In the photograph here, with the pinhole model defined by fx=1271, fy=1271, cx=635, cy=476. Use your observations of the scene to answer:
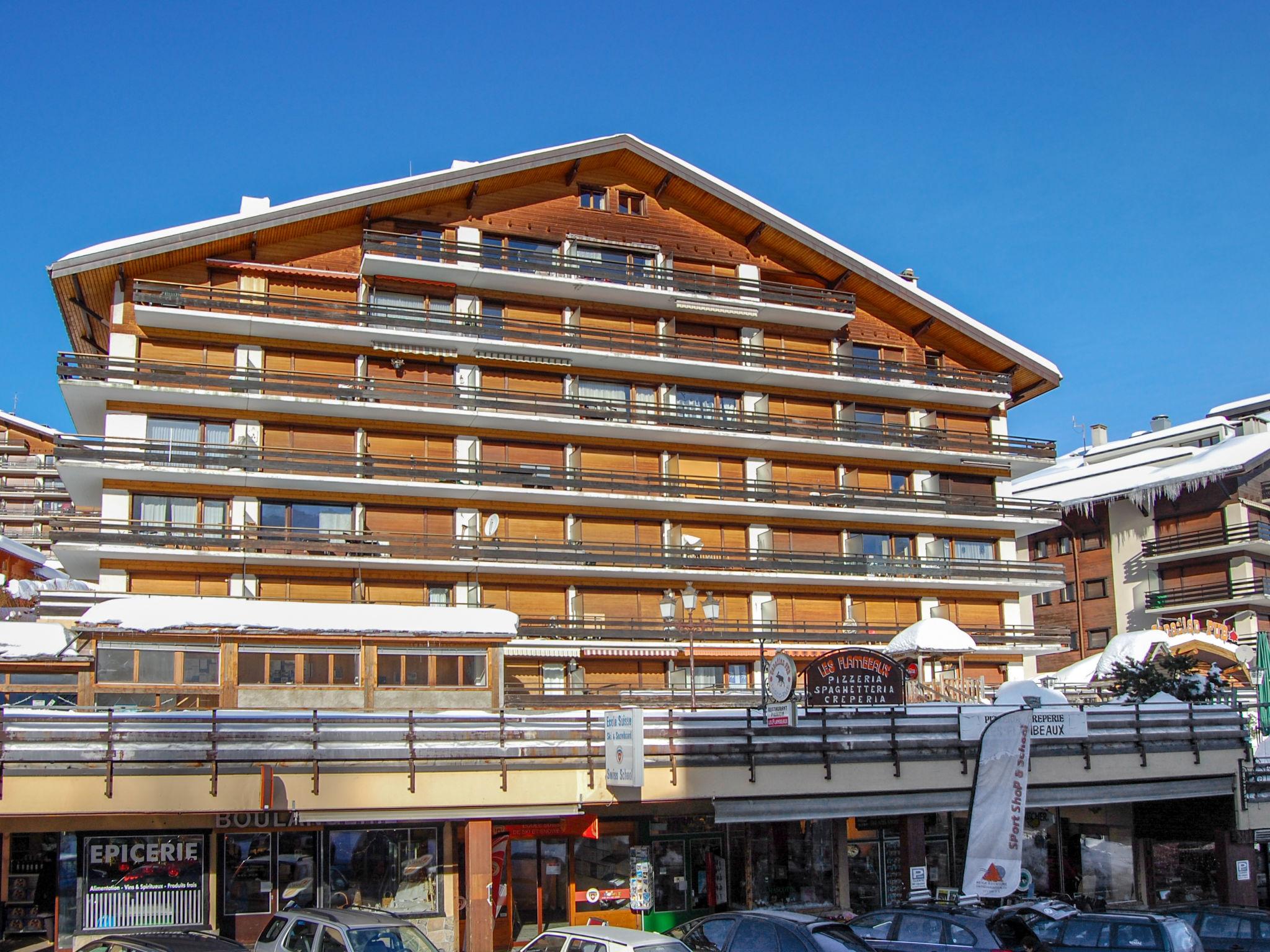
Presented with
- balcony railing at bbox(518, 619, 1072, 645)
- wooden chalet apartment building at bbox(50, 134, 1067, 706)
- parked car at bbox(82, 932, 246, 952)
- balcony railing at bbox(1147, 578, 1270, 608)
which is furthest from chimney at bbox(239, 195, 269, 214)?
balcony railing at bbox(1147, 578, 1270, 608)

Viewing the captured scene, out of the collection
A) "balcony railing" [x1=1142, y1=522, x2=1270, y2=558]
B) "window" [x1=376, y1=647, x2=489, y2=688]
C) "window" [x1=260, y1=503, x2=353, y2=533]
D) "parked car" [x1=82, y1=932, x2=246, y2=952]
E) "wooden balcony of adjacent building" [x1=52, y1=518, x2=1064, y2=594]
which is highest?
"balcony railing" [x1=1142, y1=522, x2=1270, y2=558]

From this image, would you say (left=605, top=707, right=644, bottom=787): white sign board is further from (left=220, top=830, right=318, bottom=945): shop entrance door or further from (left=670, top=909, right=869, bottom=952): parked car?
(left=220, top=830, right=318, bottom=945): shop entrance door

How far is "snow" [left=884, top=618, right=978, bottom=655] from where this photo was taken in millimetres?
33812

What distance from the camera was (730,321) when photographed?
44.6 m

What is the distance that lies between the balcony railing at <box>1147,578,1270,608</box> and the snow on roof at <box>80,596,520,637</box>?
38813 millimetres

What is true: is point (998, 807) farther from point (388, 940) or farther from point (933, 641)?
point (388, 940)

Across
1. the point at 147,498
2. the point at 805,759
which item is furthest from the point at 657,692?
the point at 147,498

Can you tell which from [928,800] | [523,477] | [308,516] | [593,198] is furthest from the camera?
[593,198]

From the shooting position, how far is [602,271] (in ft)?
137

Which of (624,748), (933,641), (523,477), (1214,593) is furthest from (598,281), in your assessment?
(1214,593)

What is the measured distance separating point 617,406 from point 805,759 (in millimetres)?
18953

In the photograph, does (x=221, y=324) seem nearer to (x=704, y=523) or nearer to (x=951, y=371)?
(x=704, y=523)

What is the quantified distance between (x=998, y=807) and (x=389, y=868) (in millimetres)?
11448

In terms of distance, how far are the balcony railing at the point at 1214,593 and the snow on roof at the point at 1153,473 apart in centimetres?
411
